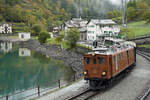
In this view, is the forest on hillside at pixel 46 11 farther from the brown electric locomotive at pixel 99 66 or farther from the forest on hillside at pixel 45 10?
the brown electric locomotive at pixel 99 66

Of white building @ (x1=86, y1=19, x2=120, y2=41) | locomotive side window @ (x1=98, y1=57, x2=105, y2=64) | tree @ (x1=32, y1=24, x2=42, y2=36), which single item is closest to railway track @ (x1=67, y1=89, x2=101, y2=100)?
locomotive side window @ (x1=98, y1=57, x2=105, y2=64)

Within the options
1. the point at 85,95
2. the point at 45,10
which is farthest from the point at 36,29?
the point at 85,95

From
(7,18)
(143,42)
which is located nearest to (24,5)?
(7,18)

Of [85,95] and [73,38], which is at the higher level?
[73,38]

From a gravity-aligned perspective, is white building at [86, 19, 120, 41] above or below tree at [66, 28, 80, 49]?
above

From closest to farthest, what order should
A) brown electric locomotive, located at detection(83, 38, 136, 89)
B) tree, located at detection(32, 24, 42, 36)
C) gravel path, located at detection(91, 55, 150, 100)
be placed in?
1. gravel path, located at detection(91, 55, 150, 100)
2. brown electric locomotive, located at detection(83, 38, 136, 89)
3. tree, located at detection(32, 24, 42, 36)

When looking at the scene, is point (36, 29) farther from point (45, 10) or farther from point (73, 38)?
point (73, 38)

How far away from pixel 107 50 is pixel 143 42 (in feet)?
110

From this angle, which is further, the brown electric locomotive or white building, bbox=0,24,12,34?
white building, bbox=0,24,12,34

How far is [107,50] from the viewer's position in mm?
16406

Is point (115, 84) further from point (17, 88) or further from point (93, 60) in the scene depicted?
point (17, 88)

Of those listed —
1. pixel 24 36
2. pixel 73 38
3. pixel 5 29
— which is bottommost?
pixel 73 38

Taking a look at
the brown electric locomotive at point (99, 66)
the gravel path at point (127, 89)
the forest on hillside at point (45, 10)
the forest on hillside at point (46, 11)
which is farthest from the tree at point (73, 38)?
the forest on hillside at point (45, 10)

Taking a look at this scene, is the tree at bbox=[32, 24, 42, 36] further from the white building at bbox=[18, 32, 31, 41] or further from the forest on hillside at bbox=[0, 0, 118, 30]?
the forest on hillside at bbox=[0, 0, 118, 30]
